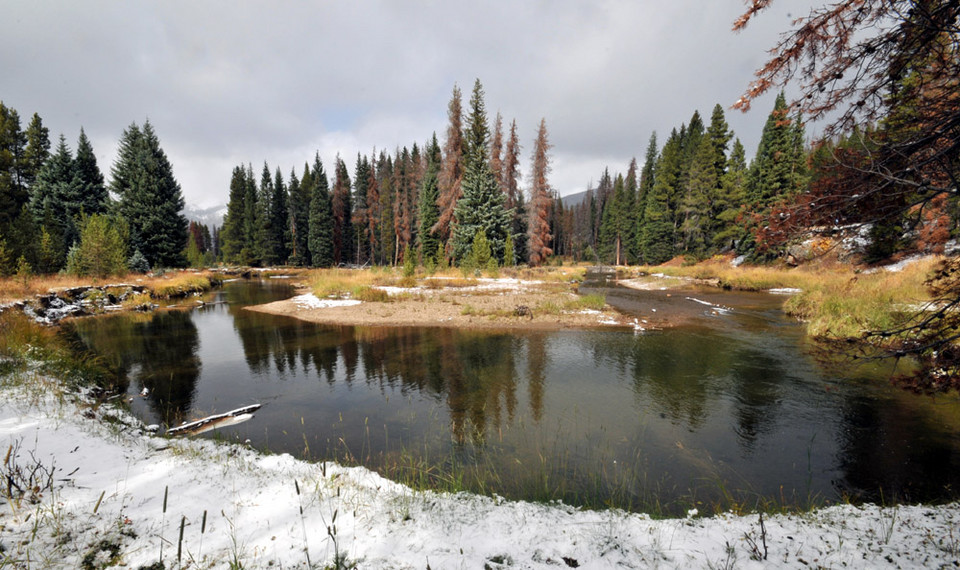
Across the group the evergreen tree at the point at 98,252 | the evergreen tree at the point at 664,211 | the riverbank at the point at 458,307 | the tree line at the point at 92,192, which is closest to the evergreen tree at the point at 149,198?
the tree line at the point at 92,192

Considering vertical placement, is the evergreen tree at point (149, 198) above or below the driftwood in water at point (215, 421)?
above

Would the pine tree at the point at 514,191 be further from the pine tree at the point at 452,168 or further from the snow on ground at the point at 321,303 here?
the snow on ground at the point at 321,303

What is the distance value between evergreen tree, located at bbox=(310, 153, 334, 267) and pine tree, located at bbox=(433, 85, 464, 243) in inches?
949

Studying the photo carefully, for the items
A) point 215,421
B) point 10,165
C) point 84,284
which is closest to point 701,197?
point 215,421

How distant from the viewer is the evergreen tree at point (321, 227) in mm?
53772

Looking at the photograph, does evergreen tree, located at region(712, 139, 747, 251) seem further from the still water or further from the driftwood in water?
the driftwood in water

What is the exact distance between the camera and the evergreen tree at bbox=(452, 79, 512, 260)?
34312 mm

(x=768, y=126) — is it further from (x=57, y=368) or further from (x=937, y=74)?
(x=57, y=368)

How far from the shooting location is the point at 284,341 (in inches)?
552

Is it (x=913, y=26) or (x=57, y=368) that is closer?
(x=913, y=26)

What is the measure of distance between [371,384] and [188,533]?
6385mm

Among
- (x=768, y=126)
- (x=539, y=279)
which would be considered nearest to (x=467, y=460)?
(x=539, y=279)

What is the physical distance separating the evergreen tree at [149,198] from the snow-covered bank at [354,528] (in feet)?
131

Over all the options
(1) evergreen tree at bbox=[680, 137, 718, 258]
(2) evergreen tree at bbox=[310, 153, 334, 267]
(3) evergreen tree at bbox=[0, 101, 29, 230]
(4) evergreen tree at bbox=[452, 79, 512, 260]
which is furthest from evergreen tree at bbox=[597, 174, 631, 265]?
(3) evergreen tree at bbox=[0, 101, 29, 230]
